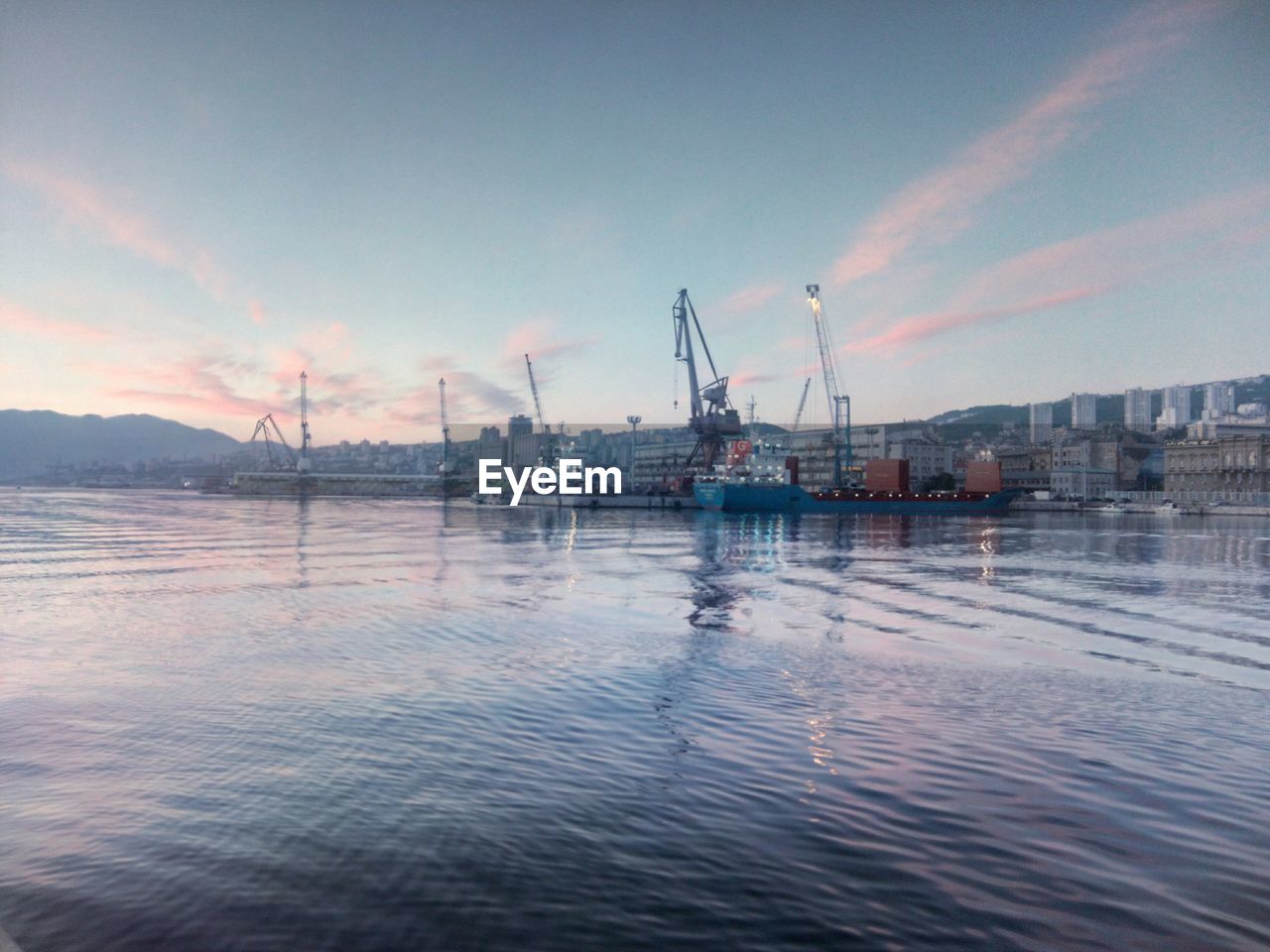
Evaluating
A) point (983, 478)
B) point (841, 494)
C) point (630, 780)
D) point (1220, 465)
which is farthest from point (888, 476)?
point (630, 780)

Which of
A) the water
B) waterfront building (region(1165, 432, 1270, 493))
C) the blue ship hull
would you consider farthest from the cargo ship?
the water

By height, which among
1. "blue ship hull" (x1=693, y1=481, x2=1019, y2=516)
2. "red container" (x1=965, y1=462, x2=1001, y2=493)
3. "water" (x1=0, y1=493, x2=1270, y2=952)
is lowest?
"blue ship hull" (x1=693, y1=481, x2=1019, y2=516)

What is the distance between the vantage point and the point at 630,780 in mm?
8664

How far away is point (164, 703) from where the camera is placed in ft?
39.3

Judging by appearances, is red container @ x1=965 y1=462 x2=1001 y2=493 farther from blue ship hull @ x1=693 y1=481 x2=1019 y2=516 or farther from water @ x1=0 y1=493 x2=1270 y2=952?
water @ x1=0 y1=493 x2=1270 y2=952

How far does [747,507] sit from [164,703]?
101 m

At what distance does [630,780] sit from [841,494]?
110 meters

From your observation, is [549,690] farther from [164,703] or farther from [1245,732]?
[1245,732]

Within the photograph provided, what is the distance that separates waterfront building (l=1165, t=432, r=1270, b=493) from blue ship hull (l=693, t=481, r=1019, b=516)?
83447 millimetres

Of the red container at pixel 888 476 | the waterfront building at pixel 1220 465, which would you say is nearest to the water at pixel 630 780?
the red container at pixel 888 476

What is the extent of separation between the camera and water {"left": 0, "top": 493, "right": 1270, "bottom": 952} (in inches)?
231

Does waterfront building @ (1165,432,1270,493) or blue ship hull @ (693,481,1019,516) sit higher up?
waterfront building @ (1165,432,1270,493)

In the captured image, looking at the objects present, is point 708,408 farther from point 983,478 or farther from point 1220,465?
point 1220,465

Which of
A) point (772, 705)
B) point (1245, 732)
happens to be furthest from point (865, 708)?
point (1245, 732)
